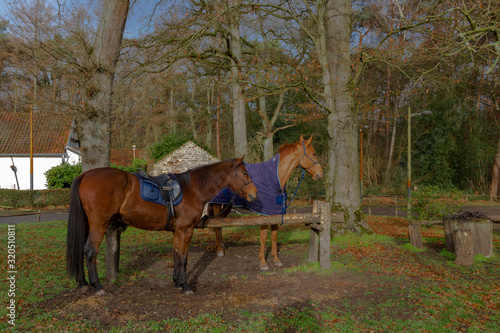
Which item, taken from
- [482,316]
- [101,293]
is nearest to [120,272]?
[101,293]

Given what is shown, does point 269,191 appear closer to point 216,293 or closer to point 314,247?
point 314,247

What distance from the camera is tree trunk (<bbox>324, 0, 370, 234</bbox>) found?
26.7 feet

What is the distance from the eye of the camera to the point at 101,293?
441cm

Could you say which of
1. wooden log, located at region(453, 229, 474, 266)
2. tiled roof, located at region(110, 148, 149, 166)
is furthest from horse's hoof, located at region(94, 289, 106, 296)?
tiled roof, located at region(110, 148, 149, 166)

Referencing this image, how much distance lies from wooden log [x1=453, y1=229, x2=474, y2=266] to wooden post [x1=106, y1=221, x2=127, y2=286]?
237 inches

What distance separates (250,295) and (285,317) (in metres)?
0.83

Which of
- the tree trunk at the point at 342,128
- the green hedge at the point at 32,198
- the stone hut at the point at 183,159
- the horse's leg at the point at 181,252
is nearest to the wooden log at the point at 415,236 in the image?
the tree trunk at the point at 342,128

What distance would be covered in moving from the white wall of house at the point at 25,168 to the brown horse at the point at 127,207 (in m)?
22.4

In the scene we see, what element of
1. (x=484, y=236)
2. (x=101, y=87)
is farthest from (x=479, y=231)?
(x=101, y=87)

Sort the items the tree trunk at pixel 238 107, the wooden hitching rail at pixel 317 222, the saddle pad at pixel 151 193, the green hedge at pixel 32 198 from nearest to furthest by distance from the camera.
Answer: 1. the saddle pad at pixel 151 193
2. the wooden hitching rail at pixel 317 222
3. the tree trunk at pixel 238 107
4. the green hedge at pixel 32 198

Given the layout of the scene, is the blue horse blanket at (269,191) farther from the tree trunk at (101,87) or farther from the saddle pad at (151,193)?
the tree trunk at (101,87)

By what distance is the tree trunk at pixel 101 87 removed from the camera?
709 centimetres

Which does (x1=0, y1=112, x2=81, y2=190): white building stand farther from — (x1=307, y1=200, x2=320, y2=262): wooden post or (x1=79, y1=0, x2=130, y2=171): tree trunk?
(x1=307, y1=200, x2=320, y2=262): wooden post

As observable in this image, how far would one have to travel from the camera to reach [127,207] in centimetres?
462
